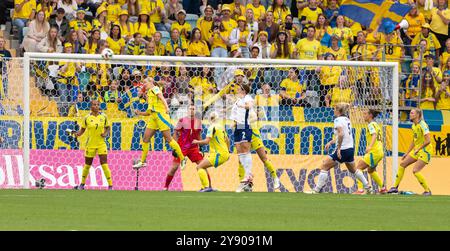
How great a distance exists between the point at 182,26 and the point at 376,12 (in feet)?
16.7

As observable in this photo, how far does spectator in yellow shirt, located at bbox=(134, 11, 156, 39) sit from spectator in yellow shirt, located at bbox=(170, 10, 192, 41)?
1.91 feet

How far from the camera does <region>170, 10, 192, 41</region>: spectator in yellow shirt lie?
2998 centimetres

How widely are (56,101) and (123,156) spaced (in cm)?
189

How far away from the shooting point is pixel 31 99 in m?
25.5

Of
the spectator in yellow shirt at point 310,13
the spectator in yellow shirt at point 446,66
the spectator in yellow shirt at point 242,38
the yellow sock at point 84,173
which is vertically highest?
the spectator in yellow shirt at point 310,13

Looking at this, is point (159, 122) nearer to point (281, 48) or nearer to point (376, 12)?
point (281, 48)

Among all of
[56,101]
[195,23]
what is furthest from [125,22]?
[56,101]

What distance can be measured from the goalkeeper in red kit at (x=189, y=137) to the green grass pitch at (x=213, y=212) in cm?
287

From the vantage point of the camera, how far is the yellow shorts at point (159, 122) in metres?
24.4

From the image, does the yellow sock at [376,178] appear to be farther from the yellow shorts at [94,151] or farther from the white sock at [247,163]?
the yellow shorts at [94,151]

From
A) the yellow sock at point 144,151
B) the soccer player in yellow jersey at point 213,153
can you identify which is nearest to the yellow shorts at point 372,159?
the soccer player in yellow jersey at point 213,153

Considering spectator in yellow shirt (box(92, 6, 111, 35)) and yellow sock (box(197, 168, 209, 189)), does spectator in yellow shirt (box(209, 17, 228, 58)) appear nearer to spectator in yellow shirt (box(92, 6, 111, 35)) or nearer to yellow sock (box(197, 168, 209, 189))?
spectator in yellow shirt (box(92, 6, 111, 35))

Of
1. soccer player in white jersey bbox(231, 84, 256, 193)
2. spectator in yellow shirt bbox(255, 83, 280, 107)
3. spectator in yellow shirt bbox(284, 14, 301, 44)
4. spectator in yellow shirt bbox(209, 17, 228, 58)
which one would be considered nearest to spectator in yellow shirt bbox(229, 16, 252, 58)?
spectator in yellow shirt bbox(209, 17, 228, 58)

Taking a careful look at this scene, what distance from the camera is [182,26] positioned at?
1187 inches
